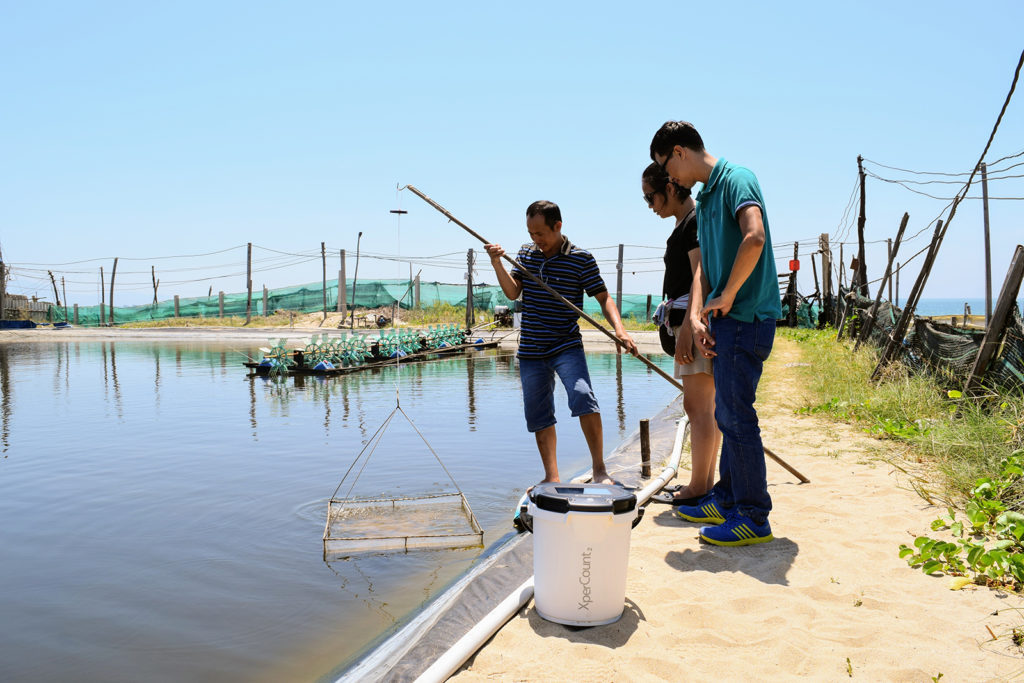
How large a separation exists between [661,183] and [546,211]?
640mm

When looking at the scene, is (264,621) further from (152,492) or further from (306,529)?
(152,492)

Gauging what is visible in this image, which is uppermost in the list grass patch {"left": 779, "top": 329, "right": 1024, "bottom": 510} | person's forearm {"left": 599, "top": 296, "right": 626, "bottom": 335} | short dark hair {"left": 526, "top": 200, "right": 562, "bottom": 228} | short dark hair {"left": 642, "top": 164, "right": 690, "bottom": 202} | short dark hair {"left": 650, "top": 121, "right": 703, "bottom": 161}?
short dark hair {"left": 650, "top": 121, "right": 703, "bottom": 161}

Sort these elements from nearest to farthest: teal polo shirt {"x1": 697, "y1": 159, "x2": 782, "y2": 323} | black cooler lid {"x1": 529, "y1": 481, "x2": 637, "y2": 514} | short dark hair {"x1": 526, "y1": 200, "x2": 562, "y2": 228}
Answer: black cooler lid {"x1": 529, "y1": 481, "x2": 637, "y2": 514}
teal polo shirt {"x1": 697, "y1": 159, "x2": 782, "y2": 323}
short dark hair {"x1": 526, "y1": 200, "x2": 562, "y2": 228}

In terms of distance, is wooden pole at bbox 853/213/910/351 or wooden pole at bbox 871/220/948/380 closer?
wooden pole at bbox 871/220/948/380

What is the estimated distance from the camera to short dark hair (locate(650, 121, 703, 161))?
315 cm

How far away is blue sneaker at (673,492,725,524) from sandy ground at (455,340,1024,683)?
72mm

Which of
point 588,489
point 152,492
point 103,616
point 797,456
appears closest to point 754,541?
point 588,489

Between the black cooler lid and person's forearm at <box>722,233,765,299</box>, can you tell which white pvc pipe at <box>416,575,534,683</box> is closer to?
the black cooler lid

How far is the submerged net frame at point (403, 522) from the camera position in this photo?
389 cm

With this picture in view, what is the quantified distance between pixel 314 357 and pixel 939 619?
13.0m

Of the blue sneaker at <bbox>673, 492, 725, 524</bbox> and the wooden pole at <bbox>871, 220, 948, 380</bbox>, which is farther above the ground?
the wooden pole at <bbox>871, 220, 948, 380</bbox>

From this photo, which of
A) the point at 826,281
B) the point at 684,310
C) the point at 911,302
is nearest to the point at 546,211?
the point at 684,310

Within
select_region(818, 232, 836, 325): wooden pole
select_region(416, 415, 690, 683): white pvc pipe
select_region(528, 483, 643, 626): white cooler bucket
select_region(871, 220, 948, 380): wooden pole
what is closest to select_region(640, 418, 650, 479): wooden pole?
select_region(416, 415, 690, 683): white pvc pipe

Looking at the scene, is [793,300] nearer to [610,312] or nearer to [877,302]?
[877,302]
